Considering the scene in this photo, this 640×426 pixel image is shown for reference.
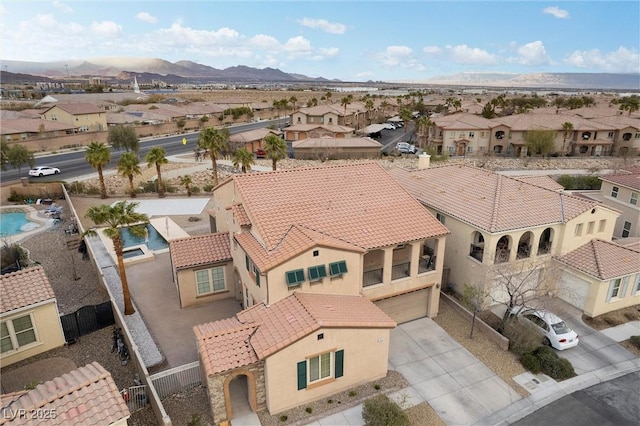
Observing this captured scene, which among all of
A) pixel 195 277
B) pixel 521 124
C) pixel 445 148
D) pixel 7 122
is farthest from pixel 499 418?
pixel 7 122

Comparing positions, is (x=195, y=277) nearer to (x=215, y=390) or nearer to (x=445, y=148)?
(x=215, y=390)

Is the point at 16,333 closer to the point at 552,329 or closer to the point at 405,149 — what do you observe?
the point at 552,329

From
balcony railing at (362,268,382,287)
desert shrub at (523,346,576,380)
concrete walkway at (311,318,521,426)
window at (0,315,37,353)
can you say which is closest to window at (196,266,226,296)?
window at (0,315,37,353)

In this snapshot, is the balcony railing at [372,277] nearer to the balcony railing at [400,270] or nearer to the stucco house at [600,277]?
the balcony railing at [400,270]

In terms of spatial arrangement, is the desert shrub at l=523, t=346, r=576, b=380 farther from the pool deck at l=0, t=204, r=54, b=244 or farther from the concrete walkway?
the pool deck at l=0, t=204, r=54, b=244

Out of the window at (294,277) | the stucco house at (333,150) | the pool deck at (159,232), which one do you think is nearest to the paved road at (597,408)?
the window at (294,277)
